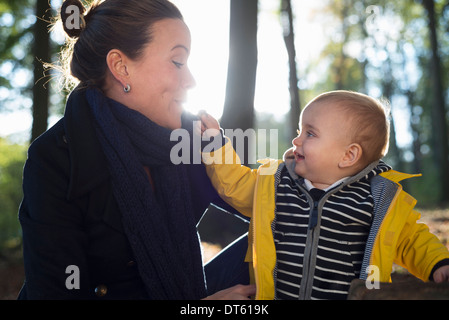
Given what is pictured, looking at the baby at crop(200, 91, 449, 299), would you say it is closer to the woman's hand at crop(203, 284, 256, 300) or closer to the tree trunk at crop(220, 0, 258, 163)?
the woman's hand at crop(203, 284, 256, 300)

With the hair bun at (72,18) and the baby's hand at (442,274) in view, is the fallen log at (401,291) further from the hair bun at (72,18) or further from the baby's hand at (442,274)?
the hair bun at (72,18)

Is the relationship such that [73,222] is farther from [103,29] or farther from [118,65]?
[103,29]

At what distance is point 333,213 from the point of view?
1.91 meters

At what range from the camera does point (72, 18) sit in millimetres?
2199

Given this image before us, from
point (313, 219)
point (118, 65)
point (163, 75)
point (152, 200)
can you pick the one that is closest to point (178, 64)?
point (163, 75)

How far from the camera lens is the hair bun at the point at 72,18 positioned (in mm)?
2195

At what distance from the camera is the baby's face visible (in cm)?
204

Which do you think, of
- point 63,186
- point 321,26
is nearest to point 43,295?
point 63,186

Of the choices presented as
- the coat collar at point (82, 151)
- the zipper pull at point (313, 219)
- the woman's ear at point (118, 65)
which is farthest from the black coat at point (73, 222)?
the zipper pull at point (313, 219)

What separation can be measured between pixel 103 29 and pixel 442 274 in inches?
81.4

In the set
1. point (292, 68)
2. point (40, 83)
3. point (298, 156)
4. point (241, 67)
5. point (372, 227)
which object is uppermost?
point (292, 68)

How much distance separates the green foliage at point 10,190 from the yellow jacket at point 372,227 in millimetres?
8622

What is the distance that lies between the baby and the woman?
247 mm

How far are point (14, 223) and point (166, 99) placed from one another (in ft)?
33.4
